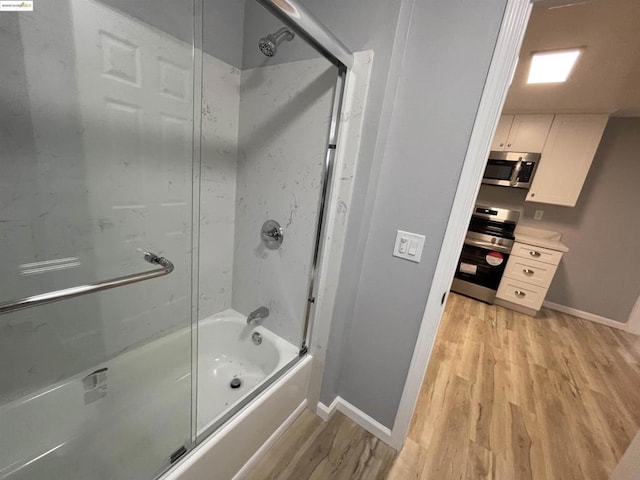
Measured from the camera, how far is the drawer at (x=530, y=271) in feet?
9.00

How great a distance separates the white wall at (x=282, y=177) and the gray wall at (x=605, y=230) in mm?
3236

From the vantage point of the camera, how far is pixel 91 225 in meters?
1.11

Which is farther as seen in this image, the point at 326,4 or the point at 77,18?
the point at 326,4

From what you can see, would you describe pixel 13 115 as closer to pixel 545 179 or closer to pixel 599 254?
pixel 545 179

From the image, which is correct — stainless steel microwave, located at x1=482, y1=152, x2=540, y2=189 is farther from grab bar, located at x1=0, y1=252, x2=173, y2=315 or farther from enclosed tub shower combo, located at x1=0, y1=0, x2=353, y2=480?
grab bar, located at x1=0, y1=252, x2=173, y2=315

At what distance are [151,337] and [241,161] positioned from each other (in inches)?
46.1

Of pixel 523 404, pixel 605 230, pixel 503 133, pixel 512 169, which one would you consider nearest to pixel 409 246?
pixel 523 404

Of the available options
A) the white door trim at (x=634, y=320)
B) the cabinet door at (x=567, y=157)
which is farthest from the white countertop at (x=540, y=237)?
the white door trim at (x=634, y=320)

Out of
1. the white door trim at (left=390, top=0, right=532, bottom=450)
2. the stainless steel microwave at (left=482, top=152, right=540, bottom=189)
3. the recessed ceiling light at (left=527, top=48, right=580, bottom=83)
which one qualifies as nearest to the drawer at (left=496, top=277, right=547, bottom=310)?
the stainless steel microwave at (left=482, top=152, right=540, bottom=189)

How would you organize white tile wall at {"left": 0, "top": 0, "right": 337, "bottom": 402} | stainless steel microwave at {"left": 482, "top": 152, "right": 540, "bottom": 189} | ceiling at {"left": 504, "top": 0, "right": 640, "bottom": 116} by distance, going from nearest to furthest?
white tile wall at {"left": 0, "top": 0, "right": 337, "bottom": 402}
ceiling at {"left": 504, "top": 0, "right": 640, "bottom": 116}
stainless steel microwave at {"left": 482, "top": 152, "right": 540, "bottom": 189}

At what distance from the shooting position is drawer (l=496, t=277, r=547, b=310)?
2.82 metres

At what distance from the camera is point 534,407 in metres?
1.67

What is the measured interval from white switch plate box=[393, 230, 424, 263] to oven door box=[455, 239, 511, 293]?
7.89 feet

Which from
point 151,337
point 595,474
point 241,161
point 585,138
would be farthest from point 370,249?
point 585,138
